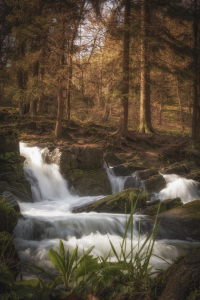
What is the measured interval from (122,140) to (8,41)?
1332 cm

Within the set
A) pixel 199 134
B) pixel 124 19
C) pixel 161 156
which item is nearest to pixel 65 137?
→ pixel 161 156

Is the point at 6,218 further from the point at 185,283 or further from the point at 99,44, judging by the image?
the point at 99,44

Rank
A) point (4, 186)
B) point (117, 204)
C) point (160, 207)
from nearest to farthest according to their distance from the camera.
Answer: point (160, 207)
point (117, 204)
point (4, 186)

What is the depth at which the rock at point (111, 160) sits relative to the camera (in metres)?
12.7

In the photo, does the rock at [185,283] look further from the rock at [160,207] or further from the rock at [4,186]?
the rock at [4,186]

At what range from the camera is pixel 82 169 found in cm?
1135

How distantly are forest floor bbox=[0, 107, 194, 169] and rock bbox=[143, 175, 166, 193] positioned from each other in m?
2.35

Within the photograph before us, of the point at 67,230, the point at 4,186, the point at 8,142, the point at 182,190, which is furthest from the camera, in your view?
the point at 182,190

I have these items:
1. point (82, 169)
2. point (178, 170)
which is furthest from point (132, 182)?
point (178, 170)

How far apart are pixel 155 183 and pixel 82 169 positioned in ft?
11.4

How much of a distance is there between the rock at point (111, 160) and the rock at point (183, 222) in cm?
599

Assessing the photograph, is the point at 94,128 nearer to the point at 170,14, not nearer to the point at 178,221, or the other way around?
the point at 170,14

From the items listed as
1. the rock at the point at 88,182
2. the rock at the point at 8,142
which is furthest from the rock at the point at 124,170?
the rock at the point at 8,142

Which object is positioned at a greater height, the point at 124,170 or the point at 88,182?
the point at 124,170
